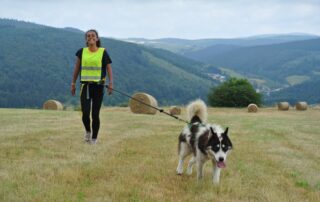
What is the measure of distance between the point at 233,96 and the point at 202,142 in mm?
55304

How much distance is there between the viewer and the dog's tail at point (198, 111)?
9453mm

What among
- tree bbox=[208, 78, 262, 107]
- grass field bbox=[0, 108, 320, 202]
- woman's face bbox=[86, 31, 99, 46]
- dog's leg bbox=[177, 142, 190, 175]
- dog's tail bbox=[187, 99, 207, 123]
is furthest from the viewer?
tree bbox=[208, 78, 262, 107]

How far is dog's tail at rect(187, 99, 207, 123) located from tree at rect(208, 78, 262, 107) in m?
53.6

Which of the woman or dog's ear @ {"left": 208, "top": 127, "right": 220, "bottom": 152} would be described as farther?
the woman

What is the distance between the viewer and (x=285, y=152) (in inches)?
522

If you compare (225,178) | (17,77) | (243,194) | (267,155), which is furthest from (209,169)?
(17,77)

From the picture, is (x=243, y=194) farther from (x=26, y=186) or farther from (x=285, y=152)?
(x=285, y=152)

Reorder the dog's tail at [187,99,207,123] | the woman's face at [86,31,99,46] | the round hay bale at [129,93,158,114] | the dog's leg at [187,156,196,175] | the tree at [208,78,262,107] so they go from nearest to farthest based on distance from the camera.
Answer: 1. the dog's leg at [187,156,196,175]
2. the dog's tail at [187,99,207,123]
3. the woman's face at [86,31,99,46]
4. the round hay bale at [129,93,158,114]
5. the tree at [208,78,262,107]

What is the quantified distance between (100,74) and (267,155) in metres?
5.01

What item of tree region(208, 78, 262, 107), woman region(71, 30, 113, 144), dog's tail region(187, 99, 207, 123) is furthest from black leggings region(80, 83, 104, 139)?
tree region(208, 78, 262, 107)

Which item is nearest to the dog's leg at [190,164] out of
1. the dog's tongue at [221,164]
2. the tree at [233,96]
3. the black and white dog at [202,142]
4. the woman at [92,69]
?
the black and white dog at [202,142]

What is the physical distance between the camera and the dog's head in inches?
301

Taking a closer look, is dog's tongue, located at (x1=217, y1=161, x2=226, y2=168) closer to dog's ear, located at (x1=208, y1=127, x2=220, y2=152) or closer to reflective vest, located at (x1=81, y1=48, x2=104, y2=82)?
dog's ear, located at (x1=208, y1=127, x2=220, y2=152)

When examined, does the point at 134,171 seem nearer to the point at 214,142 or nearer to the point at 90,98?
the point at 214,142
